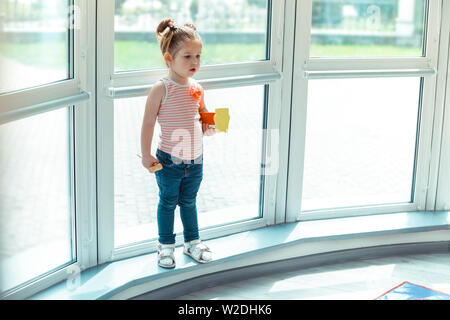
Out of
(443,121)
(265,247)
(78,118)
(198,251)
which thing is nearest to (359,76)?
(443,121)

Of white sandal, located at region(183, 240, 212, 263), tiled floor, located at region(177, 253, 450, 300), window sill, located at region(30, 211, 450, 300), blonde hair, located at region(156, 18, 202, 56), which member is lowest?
Answer: tiled floor, located at region(177, 253, 450, 300)

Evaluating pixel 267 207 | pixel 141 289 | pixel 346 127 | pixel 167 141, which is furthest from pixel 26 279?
pixel 346 127

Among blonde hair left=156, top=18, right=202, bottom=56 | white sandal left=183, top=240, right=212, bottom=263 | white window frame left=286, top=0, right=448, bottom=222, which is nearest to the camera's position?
blonde hair left=156, top=18, right=202, bottom=56

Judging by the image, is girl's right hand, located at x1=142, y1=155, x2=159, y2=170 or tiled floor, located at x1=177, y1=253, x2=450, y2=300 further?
tiled floor, located at x1=177, y1=253, x2=450, y2=300

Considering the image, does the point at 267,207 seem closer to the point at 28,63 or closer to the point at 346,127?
the point at 346,127

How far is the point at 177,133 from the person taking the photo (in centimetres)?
241

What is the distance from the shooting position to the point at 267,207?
9.96 ft

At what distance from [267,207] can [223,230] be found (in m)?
0.27

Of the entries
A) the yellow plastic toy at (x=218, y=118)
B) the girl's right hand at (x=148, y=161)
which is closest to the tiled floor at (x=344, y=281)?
the girl's right hand at (x=148, y=161)

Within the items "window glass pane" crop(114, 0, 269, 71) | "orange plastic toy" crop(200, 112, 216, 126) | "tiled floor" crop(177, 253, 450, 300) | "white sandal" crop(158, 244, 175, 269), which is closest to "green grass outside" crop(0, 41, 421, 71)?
"window glass pane" crop(114, 0, 269, 71)

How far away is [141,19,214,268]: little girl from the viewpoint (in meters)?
2.34

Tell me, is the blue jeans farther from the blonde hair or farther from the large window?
the blonde hair

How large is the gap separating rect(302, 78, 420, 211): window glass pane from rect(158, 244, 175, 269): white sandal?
2.87ft

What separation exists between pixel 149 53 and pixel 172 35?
19cm
